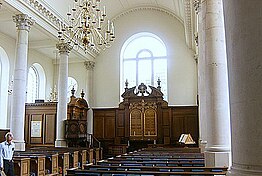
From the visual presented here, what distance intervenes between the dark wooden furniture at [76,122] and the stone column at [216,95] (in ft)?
36.0

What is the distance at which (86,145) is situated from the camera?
1738cm

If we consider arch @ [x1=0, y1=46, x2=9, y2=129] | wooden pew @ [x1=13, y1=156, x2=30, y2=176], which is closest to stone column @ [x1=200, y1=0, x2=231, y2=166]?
wooden pew @ [x1=13, y1=156, x2=30, y2=176]

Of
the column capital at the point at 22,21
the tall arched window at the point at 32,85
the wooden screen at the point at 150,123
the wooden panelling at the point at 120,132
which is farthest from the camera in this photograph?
the tall arched window at the point at 32,85

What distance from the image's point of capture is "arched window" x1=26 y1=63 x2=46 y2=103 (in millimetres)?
18516

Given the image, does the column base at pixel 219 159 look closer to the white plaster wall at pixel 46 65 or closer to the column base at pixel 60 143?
the column base at pixel 60 143

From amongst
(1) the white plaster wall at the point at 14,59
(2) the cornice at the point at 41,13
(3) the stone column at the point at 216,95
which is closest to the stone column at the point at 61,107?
(2) the cornice at the point at 41,13

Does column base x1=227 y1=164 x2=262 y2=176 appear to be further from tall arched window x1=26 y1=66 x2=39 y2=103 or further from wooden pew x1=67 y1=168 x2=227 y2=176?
tall arched window x1=26 y1=66 x2=39 y2=103

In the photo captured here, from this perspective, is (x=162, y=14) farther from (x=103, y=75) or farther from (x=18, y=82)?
(x=18, y=82)

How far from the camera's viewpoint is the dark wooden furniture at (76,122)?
15.6 metres

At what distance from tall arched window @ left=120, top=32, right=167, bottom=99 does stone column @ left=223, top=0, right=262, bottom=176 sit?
16640 millimetres

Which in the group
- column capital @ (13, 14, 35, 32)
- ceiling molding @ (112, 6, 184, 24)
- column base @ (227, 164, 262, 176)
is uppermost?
ceiling molding @ (112, 6, 184, 24)

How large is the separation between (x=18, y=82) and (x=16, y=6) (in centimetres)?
287

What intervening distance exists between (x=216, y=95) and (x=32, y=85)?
50.1 feet

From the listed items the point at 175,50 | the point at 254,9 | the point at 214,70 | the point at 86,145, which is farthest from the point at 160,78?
the point at 254,9
